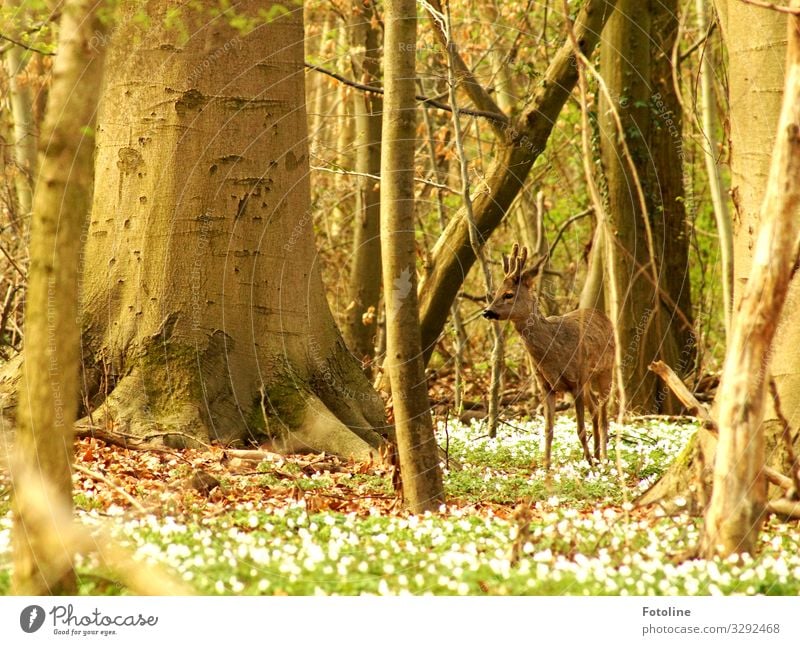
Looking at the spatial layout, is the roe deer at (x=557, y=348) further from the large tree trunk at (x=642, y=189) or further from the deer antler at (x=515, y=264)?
the large tree trunk at (x=642, y=189)

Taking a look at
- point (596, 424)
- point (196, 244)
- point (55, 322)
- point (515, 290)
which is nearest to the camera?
point (55, 322)

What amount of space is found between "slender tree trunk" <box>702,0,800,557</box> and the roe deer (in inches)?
159

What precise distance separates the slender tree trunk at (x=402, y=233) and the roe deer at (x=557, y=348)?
2.90 m

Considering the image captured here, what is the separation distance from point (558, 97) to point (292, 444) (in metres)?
5.14

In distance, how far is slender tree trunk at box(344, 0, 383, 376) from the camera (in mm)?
15945

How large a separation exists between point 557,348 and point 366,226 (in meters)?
6.52

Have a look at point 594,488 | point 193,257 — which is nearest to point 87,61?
point 193,257

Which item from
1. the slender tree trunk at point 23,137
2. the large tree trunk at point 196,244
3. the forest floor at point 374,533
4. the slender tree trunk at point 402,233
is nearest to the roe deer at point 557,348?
the forest floor at point 374,533

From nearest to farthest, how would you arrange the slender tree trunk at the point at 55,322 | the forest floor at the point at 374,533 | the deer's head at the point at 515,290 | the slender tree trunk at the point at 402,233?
the slender tree trunk at the point at 55,322 < the forest floor at the point at 374,533 < the slender tree trunk at the point at 402,233 < the deer's head at the point at 515,290

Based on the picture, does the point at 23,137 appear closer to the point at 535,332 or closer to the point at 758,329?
the point at 535,332

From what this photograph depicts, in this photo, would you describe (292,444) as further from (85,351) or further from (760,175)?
(760,175)

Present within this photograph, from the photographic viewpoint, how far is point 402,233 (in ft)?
22.9

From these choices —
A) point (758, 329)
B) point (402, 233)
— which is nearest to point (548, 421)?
point (402, 233)

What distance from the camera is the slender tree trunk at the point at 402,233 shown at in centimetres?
693
